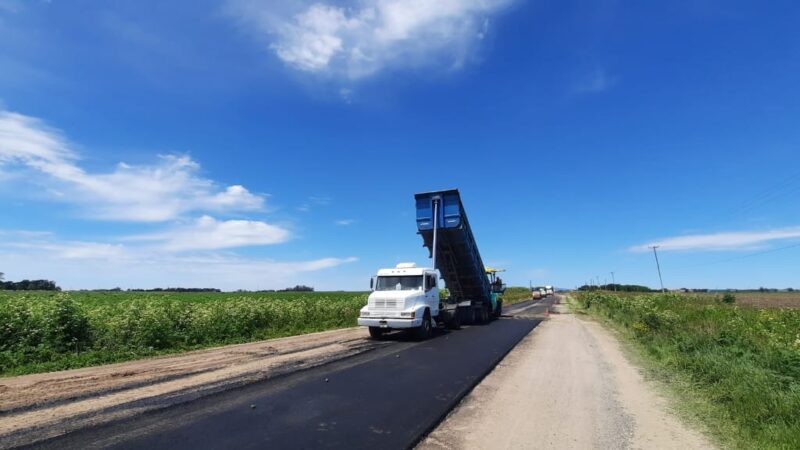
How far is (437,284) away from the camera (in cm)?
1773

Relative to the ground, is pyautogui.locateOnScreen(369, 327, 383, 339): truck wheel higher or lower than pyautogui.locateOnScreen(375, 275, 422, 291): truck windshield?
lower

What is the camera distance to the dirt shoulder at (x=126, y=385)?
19.7 ft

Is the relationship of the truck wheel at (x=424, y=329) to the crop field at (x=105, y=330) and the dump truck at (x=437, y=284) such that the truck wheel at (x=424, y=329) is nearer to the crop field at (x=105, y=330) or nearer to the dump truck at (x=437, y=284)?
the dump truck at (x=437, y=284)

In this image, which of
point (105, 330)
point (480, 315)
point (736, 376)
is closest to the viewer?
point (736, 376)

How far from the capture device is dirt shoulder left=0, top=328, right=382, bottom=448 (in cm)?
599

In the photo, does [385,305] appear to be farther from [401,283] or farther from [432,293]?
[432,293]

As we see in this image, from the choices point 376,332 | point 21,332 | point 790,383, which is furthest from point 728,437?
point 21,332

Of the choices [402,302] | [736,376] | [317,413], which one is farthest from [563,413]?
[402,302]

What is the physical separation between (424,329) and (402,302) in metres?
1.54

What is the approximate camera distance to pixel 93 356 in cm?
1130

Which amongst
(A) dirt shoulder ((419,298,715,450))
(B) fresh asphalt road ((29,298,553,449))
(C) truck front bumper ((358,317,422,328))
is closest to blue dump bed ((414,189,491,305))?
(C) truck front bumper ((358,317,422,328))

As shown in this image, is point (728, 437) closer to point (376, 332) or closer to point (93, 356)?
point (376, 332)

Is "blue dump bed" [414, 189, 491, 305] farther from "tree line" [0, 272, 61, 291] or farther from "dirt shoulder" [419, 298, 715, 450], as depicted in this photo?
"tree line" [0, 272, 61, 291]

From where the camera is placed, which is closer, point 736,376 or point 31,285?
point 736,376
